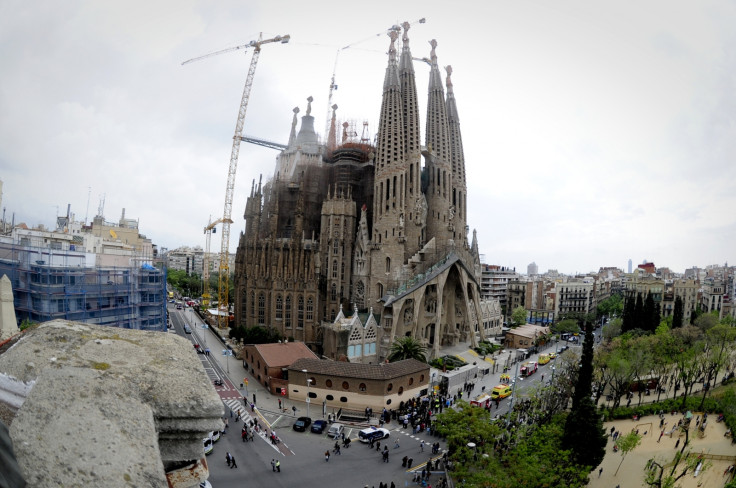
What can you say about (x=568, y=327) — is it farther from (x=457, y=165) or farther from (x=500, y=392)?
(x=500, y=392)

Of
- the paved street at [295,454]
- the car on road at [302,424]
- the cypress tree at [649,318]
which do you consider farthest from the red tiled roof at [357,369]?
the cypress tree at [649,318]

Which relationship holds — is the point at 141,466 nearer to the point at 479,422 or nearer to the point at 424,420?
the point at 479,422

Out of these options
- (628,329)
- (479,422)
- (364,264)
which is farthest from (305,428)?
(628,329)

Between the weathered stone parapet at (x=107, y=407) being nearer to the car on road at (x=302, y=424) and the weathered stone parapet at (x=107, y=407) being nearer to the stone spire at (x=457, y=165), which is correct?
the car on road at (x=302, y=424)

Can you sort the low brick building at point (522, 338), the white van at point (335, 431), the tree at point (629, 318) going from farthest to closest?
the low brick building at point (522, 338) → the tree at point (629, 318) → the white van at point (335, 431)

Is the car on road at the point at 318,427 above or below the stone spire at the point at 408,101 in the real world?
below
